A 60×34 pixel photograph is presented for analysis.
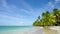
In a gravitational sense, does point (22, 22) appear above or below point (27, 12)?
below

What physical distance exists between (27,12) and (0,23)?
0.81m

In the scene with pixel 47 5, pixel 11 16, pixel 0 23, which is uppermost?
pixel 47 5

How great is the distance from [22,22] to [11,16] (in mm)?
507

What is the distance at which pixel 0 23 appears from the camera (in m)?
3.08

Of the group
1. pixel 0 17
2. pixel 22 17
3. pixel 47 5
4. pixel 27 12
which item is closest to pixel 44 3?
pixel 47 5

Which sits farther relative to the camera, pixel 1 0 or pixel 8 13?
pixel 8 13

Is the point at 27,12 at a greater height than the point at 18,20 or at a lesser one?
greater

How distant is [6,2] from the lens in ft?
9.99

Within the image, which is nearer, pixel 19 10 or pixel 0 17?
pixel 0 17

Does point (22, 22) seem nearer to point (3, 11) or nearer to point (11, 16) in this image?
point (11, 16)

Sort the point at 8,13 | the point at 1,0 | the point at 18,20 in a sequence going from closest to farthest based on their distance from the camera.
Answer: the point at 1,0 < the point at 8,13 < the point at 18,20

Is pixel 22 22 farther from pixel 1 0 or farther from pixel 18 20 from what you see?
pixel 1 0

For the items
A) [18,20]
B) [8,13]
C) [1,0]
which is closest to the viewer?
[1,0]

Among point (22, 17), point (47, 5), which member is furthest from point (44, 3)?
point (22, 17)
